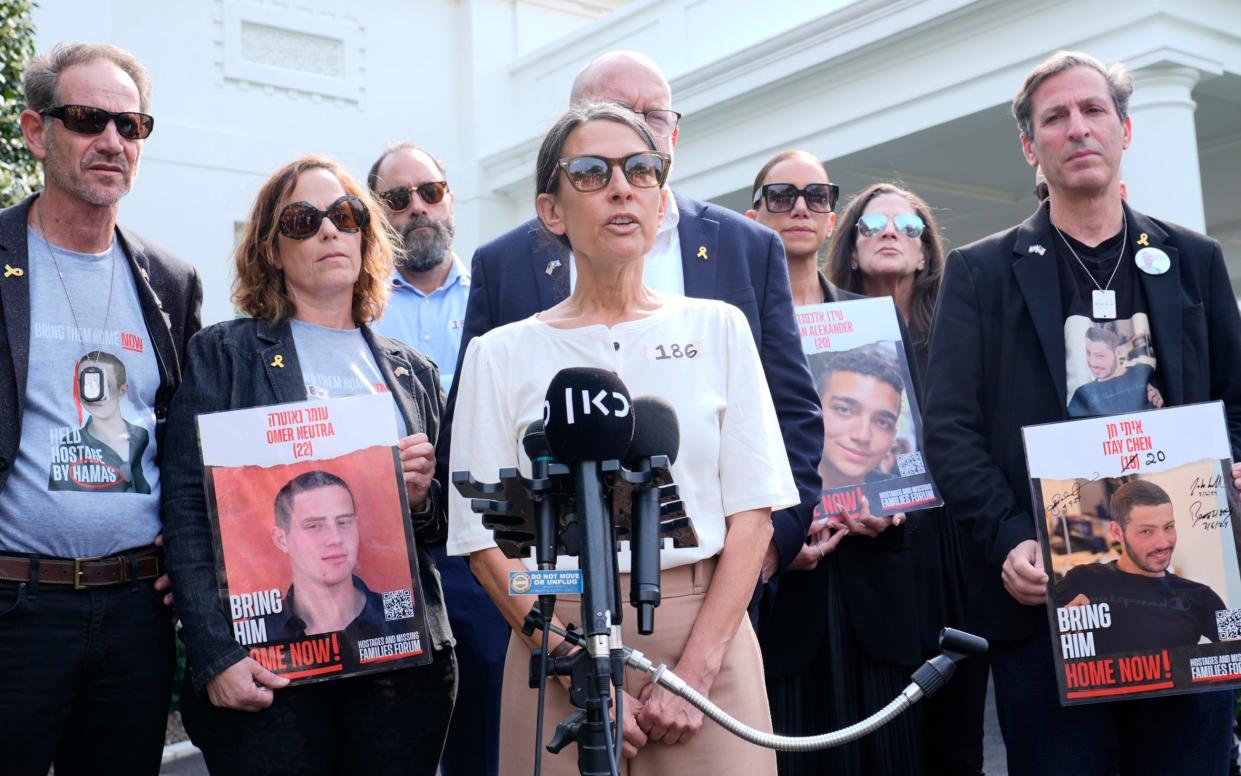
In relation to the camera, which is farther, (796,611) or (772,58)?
(772,58)

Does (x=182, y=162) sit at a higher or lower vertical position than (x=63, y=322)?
higher

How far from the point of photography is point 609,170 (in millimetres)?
3135

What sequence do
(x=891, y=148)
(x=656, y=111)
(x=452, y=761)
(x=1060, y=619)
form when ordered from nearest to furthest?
(x=1060, y=619) → (x=656, y=111) → (x=452, y=761) → (x=891, y=148)

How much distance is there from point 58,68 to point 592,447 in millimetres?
2723

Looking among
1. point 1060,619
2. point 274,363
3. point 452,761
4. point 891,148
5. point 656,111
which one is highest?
point 891,148

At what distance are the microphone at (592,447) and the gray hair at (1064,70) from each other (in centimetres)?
223

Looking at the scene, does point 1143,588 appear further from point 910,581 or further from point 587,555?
point 587,555

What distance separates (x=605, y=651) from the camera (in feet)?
7.16

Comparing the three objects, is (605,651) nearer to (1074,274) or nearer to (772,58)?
(1074,274)

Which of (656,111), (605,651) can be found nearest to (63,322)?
(656,111)

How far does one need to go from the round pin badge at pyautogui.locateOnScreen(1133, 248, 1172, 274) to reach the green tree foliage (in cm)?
535

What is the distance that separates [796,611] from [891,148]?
987cm

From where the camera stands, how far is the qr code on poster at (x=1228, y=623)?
3385 mm

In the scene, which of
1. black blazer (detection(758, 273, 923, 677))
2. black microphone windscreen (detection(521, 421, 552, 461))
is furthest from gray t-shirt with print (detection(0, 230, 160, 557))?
black blazer (detection(758, 273, 923, 677))
